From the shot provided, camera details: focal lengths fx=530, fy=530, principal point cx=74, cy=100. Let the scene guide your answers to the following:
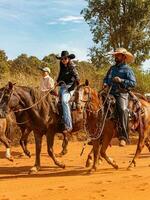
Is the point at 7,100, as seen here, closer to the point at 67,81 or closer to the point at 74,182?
the point at 67,81

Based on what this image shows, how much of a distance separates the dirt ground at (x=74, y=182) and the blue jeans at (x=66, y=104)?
1230 millimetres

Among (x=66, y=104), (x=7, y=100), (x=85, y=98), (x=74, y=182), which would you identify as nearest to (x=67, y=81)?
(x=66, y=104)

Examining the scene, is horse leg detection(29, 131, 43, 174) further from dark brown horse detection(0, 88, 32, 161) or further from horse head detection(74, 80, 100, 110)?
horse head detection(74, 80, 100, 110)

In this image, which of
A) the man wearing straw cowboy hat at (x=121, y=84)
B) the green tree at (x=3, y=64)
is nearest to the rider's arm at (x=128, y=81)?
the man wearing straw cowboy hat at (x=121, y=84)

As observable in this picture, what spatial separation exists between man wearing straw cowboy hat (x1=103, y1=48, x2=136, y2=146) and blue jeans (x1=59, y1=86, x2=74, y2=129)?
3.59 ft

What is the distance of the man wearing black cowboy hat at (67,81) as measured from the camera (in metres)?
13.5

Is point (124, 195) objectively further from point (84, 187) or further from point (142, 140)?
point (142, 140)

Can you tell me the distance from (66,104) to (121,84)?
1.55 metres

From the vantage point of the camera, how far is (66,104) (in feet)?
44.3

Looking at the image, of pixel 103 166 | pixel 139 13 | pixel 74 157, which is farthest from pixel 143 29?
pixel 103 166

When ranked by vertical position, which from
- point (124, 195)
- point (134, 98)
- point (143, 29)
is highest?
point (143, 29)

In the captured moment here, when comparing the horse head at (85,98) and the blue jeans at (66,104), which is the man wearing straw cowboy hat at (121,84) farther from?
the blue jeans at (66,104)

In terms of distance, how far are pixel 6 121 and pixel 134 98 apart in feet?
13.9

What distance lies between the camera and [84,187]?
1070 centimetres
